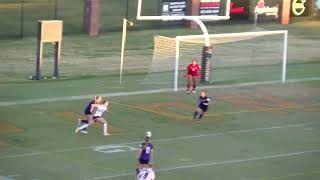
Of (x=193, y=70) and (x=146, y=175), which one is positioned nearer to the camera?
(x=146, y=175)

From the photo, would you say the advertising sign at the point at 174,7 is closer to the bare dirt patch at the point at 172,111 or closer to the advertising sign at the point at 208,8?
the advertising sign at the point at 208,8

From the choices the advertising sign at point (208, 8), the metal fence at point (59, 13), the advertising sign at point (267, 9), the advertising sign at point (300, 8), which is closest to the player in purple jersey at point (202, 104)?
the metal fence at point (59, 13)

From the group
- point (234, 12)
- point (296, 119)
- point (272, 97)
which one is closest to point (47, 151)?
point (296, 119)

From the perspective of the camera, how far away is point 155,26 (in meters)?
61.5

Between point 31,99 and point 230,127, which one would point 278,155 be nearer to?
point 230,127

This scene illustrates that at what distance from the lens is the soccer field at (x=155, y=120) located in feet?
89.9

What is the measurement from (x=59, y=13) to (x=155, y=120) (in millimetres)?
26553

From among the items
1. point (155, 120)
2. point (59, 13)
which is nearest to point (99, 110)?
point (155, 120)

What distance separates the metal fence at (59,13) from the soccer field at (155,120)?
154 inches

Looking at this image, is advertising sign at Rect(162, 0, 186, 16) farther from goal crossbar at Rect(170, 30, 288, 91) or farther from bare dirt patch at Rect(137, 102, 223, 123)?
bare dirt patch at Rect(137, 102, 223, 123)

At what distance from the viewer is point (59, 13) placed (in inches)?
2339

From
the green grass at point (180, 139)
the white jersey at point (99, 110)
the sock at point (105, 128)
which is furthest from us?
the sock at point (105, 128)

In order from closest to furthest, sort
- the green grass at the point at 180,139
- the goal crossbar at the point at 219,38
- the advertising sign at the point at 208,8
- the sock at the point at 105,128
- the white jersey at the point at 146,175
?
the white jersey at the point at 146,175 → the green grass at the point at 180,139 → the sock at the point at 105,128 → the goal crossbar at the point at 219,38 → the advertising sign at the point at 208,8

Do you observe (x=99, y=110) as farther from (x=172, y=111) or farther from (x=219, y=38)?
(x=219, y=38)
